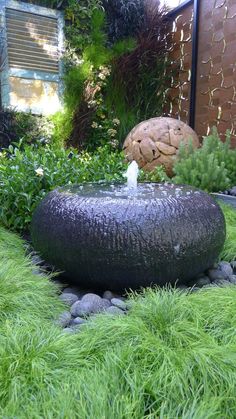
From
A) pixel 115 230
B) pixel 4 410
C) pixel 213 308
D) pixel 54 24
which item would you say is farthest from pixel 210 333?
pixel 54 24

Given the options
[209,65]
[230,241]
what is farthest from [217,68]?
[230,241]

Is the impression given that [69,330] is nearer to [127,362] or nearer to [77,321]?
[77,321]

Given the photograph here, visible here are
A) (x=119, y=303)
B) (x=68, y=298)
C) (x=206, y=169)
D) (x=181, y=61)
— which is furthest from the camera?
(x=181, y=61)

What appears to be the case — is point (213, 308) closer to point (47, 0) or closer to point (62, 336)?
point (62, 336)

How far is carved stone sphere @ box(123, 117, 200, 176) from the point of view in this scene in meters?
4.66

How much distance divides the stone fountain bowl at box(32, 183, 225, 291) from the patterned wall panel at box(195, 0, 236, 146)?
320cm

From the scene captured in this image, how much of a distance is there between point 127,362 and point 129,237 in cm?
81

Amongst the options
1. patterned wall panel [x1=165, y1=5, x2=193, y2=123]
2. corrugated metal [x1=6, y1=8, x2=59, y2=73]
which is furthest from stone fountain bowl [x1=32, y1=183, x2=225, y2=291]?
corrugated metal [x1=6, y1=8, x2=59, y2=73]

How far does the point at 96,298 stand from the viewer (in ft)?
6.66

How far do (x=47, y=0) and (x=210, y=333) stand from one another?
647cm

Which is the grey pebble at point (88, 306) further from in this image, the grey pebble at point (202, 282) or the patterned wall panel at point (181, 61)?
the patterned wall panel at point (181, 61)

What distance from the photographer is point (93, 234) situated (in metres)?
2.08

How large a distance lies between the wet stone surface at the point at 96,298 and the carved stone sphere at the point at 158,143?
2.27 meters

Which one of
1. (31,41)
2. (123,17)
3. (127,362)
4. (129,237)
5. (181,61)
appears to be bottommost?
(127,362)
